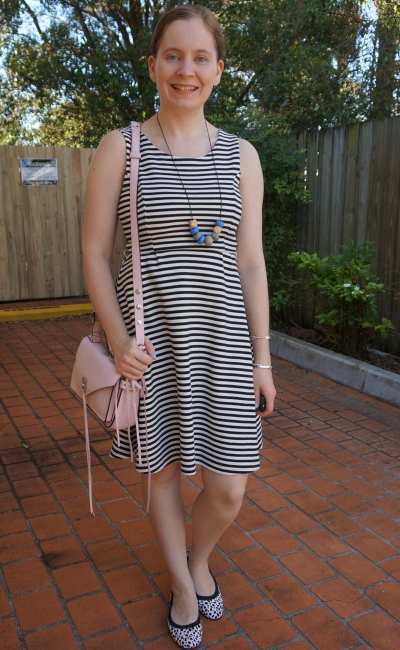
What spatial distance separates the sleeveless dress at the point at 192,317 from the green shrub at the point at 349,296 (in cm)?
292

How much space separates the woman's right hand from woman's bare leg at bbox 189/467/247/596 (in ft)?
1.49

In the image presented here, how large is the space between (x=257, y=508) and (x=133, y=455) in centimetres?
123

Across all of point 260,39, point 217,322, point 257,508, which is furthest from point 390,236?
point 260,39

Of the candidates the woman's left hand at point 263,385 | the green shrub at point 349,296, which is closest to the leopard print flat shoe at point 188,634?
the woman's left hand at point 263,385

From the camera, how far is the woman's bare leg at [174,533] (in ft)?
6.61

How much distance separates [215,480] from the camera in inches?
77.1

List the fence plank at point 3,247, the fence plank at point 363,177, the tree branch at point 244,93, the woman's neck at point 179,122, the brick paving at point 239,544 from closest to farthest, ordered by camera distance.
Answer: the woman's neck at point 179,122, the brick paving at point 239,544, the fence plank at point 363,177, the fence plank at point 3,247, the tree branch at point 244,93

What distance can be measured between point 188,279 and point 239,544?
1.40 metres

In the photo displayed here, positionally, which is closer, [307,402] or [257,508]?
[257,508]

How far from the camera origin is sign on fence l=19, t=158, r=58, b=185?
7523 mm

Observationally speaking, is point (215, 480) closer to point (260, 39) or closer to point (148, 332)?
point (148, 332)

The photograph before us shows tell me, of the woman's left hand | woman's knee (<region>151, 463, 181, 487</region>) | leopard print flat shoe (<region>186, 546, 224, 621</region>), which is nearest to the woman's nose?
the woman's left hand

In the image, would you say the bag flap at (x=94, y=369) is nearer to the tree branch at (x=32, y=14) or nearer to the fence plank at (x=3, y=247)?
the fence plank at (x=3, y=247)

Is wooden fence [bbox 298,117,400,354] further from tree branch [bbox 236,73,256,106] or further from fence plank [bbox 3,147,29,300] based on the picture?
fence plank [bbox 3,147,29,300]
